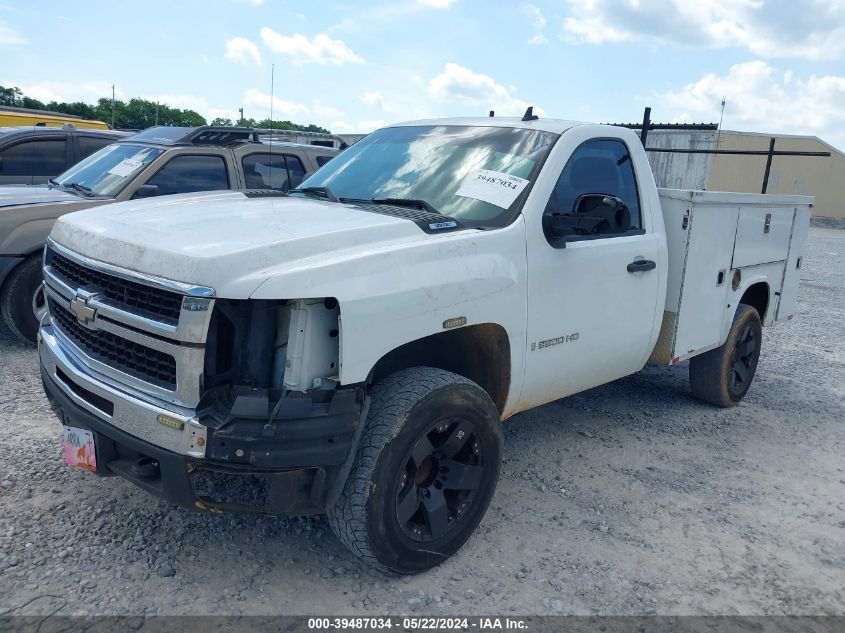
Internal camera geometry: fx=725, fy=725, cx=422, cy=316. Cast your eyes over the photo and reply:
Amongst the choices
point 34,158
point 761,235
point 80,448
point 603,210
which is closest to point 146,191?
point 34,158

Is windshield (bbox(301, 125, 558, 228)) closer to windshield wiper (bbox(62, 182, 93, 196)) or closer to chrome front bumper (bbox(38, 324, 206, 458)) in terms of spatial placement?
chrome front bumper (bbox(38, 324, 206, 458))

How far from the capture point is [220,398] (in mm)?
2691

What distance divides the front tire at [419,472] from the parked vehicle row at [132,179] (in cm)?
319

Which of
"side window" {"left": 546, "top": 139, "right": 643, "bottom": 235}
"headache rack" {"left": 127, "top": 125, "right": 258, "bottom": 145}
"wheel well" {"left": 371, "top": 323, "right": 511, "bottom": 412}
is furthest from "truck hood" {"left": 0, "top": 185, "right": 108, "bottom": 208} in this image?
"side window" {"left": 546, "top": 139, "right": 643, "bottom": 235}

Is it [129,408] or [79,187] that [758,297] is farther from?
[79,187]

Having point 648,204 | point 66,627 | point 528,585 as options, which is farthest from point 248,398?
point 648,204

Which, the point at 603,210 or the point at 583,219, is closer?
the point at 603,210

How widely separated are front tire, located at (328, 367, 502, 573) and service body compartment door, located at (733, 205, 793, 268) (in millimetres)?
2861

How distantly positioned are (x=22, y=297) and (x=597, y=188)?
182 inches

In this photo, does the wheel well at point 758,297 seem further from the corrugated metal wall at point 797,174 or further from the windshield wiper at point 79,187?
the corrugated metal wall at point 797,174

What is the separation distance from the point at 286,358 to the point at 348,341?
0.24m

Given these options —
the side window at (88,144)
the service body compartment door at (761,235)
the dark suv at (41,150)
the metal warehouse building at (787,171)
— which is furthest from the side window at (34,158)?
the metal warehouse building at (787,171)

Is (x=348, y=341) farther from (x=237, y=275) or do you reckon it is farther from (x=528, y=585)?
A: (x=528, y=585)

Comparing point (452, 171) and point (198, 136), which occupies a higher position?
point (198, 136)
